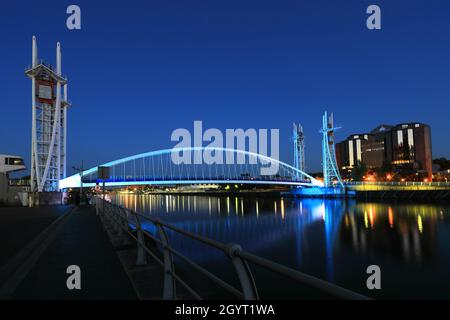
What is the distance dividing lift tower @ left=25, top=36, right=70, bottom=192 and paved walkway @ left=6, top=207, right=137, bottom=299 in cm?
4377

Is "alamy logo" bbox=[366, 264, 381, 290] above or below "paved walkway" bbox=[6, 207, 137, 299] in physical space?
below

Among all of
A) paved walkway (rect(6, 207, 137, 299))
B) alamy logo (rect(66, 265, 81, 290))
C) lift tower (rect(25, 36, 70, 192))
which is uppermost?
lift tower (rect(25, 36, 70, 192))

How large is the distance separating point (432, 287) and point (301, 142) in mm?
100498

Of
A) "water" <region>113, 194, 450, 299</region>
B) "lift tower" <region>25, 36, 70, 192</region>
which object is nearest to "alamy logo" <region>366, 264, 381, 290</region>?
"water" <region>113, 194, 450, 299</region>

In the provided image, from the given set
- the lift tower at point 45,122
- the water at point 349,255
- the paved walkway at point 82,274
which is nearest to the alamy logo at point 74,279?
the paved walkway at point 82,274

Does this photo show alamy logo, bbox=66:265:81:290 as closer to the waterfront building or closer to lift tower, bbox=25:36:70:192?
lift tower, bbox=25:36:70:192

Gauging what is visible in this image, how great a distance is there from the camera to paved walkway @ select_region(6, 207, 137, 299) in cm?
505

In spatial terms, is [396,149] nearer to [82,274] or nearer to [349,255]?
[349,255]

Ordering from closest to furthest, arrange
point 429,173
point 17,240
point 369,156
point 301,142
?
point 17,240, point 301,142, point 429,173, point 369,156

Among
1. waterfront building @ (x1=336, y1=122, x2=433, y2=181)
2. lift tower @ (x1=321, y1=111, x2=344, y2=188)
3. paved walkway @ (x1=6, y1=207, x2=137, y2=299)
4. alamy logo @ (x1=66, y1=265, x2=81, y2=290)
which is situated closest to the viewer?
paved walkway @ (x1=6, y1=207, x2=137, y2=299)

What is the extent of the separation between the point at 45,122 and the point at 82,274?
50.9 meters
